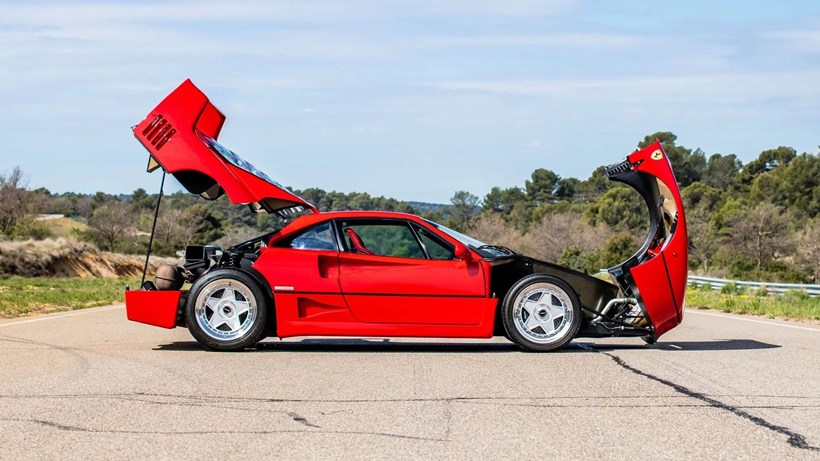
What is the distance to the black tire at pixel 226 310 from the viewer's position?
390 inches

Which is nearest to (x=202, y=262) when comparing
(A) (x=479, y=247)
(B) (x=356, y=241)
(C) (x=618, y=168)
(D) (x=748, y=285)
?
(B) (x=356, y=241)

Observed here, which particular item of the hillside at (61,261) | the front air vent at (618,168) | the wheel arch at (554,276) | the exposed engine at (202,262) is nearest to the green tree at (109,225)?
the hillside at (61,261)

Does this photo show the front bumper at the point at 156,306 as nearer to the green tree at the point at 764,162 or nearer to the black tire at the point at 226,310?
the black tire at the point at 226,310

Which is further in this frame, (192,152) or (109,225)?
(109,225)

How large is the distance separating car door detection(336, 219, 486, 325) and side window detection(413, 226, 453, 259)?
1 centimetres

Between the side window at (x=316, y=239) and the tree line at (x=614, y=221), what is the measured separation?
3838cm

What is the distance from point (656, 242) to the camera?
10953mm

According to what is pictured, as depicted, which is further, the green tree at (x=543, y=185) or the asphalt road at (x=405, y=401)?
the green tree at (x=543, y=185)

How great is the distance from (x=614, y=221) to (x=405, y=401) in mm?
85980

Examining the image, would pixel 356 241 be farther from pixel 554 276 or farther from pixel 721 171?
pixel 721 171

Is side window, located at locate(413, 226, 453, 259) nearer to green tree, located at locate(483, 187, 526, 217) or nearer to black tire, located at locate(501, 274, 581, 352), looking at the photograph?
black tire, located at locate(501, 274, 581, 352)

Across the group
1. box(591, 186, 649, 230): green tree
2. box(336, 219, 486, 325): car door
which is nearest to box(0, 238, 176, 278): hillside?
box(336, 219, 486, 325): car door

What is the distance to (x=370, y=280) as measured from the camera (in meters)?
9.91

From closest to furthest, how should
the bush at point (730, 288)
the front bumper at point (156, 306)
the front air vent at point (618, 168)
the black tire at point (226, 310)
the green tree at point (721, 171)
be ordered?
the black tire at point (226, 310) < the front bumper at point (156, 306) < the front air vent at point (618, 168) < the bush at point (730, 288) < the green tree at point (721, 171)
